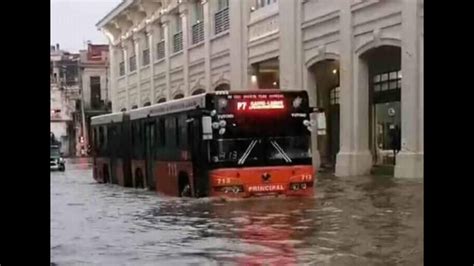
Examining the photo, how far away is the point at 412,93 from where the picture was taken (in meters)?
27.4

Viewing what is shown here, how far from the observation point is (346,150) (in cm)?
3203

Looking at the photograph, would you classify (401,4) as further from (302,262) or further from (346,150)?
(302,262)

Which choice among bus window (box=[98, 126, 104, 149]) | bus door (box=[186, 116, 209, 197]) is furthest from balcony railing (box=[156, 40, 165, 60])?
bus door (box=[186, 116, 209, 197])

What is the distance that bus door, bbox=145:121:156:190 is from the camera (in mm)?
24734

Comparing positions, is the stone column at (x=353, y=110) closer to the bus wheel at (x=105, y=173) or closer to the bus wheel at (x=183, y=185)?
the bus wheel at (x=105, y=173)

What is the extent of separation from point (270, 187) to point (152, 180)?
6696 mm

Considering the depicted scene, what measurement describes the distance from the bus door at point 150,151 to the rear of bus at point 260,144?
17.6 feet

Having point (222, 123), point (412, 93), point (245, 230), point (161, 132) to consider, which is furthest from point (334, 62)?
point (245, 230)

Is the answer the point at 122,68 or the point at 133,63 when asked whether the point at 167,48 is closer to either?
the point at 133,63

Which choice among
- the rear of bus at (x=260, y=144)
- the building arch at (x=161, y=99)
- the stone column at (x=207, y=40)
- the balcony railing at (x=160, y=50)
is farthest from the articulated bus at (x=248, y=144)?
the balcony railing at (x=160, y=50)

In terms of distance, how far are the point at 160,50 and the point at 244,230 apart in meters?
44.0

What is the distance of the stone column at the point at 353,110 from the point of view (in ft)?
103

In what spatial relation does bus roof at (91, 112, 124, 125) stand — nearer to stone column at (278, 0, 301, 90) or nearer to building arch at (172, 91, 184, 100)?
stone column at (278, 0, 301, 90)
